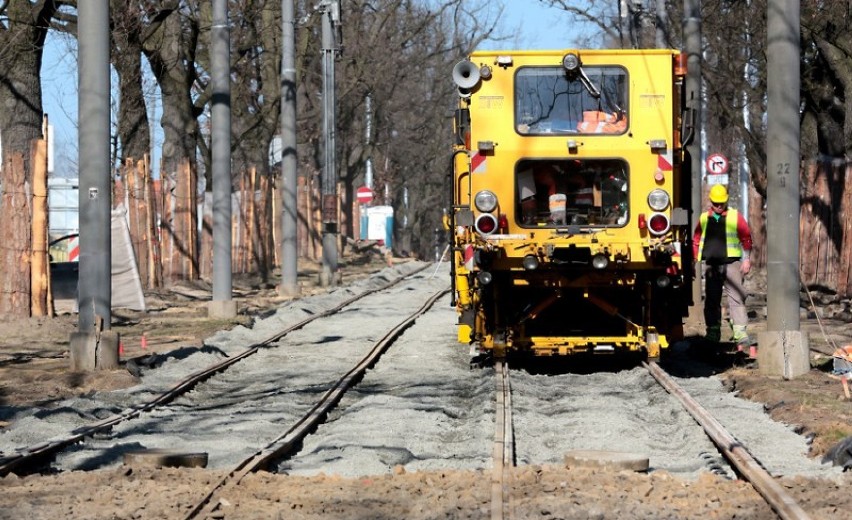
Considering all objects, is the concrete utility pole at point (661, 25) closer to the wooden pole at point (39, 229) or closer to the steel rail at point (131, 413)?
the steel rail at point (131, 413)

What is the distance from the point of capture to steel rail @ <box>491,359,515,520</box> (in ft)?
27.2

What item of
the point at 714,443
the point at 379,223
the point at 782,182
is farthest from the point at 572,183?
the point at 379,223

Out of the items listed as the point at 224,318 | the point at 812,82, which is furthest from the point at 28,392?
the point at 812,82

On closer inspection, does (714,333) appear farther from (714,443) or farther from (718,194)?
(714,443)

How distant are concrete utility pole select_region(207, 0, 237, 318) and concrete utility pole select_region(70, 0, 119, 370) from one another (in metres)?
7.70

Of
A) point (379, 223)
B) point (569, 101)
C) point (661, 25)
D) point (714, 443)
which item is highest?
point (661, 25)

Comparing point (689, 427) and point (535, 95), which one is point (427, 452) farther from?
point (535, 95)

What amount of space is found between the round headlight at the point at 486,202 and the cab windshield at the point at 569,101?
0.80 meters

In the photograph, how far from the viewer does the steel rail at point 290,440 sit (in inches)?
332

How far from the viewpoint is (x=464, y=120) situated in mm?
15562

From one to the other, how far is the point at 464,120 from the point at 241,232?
74.0 feet

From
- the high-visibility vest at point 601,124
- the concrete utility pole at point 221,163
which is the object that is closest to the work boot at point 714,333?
the high-visibility vest at point 601,124

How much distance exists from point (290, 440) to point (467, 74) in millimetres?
5787

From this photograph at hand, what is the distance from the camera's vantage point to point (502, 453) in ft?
33.1
